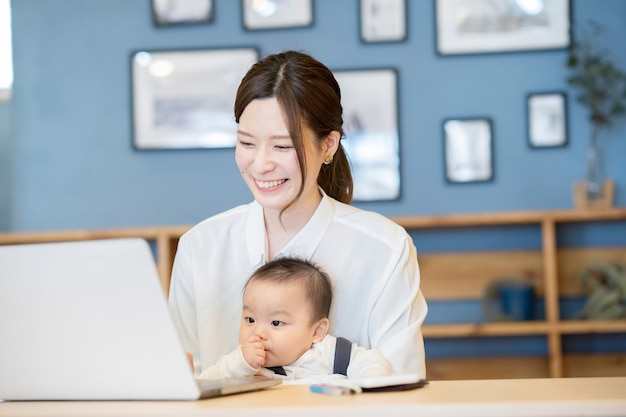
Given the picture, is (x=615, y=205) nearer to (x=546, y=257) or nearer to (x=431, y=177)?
(x=546, y=257)

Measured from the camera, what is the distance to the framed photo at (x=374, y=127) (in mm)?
4289

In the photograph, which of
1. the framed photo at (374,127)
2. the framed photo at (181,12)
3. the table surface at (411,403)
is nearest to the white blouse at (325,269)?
the table surface at (411,403)

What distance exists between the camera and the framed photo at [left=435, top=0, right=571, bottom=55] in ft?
13.9

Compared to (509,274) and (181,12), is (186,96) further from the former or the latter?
(509,274)

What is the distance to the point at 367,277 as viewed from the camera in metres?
1.98

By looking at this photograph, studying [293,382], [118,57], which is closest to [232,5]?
[118,57]

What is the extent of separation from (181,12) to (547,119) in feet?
5.83

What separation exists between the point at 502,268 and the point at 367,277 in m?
2.38

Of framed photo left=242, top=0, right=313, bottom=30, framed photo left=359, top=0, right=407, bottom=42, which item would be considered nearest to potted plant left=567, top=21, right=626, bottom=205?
framed photo left=359, top=0, right=407, bottom=42

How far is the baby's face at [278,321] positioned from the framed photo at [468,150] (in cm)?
252

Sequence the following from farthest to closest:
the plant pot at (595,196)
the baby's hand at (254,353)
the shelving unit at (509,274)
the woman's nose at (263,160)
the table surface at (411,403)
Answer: the shelving unit at (509,274) → the plant pot at (595,196) → the woman's nose at (263,160) → the baby's hand at (254,353) → the table surface at (411,403)

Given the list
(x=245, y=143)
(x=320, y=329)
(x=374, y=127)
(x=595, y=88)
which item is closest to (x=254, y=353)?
(x=320, y=329)

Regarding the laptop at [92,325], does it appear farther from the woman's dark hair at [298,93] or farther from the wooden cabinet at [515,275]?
the wooden cabinet at [515,275]

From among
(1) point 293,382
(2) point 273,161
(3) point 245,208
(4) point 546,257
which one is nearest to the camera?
(1) point 293,382
